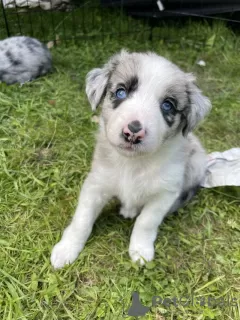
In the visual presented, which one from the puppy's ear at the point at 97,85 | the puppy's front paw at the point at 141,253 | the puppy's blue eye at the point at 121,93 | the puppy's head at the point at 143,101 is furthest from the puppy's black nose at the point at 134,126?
the puppy's front paw at the point at 141,253

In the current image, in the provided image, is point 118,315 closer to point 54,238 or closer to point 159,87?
point 54,238

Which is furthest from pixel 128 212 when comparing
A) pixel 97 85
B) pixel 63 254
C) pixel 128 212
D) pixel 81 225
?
pixel 97 85

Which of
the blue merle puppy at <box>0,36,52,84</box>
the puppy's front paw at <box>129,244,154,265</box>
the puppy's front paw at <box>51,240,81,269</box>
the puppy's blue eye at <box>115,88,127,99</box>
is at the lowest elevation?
the puppy's front paw at <box>129,244,154,265</box>

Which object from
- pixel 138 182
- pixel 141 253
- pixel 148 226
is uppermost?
pixel 138 182

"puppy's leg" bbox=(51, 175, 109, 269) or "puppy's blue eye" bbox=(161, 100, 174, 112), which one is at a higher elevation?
"puppy's blue eye" bbox=(161, 100, 174, 112)

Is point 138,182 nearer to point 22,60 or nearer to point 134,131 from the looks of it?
point 134,131

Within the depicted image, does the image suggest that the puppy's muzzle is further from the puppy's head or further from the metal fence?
→ the metal fence

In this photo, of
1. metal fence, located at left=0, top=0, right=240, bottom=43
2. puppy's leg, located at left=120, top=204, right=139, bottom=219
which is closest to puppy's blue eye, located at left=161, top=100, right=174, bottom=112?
puppy's leg, located at left=120, top=204, right=139, bottom=219

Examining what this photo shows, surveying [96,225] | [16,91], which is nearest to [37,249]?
[96,225]

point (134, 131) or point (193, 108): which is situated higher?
point (134, 131)
